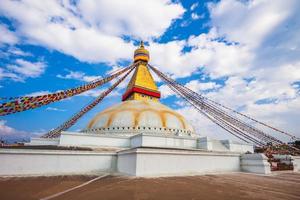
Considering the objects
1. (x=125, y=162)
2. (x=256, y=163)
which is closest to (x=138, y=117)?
(x=125, y=162)

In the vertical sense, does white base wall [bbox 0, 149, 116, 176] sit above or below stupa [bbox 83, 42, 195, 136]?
below

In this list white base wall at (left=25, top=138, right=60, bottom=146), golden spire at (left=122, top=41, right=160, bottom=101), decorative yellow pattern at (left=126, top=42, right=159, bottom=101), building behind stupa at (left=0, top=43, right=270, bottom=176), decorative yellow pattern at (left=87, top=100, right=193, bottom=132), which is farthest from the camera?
decorative yellow pattern at (left=126, top=42, right=159, bottom=101)

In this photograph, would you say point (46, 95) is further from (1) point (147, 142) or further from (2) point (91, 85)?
(1) point (147, 142)

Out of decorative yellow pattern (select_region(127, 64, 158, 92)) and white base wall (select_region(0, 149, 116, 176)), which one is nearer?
white base wall (select_region(0, 149, 116, 176))

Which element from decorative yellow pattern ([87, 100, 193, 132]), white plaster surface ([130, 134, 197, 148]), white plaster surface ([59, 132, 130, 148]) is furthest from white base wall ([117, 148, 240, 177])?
decorative yellow pattern ([87, 100, 193, 132])

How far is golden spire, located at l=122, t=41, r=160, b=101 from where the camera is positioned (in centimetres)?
1973

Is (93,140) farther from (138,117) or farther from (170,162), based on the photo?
(170,162)

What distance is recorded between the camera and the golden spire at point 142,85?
19.7 metres

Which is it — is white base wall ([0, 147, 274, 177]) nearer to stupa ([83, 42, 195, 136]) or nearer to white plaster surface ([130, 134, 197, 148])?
white plaster surface ([130, 134, 197, 148])

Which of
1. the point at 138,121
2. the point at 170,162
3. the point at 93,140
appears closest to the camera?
the point at 170,162

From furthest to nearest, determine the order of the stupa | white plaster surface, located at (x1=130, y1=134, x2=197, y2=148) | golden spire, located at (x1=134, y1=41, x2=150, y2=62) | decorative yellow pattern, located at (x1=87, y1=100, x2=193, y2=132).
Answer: golden spire, located at (x1=134, y1=41, x2=150, y2=62), decorative yellow pattern, located at (x1=87, y1=100, x2=193, y2=132), the stupa, white plaster surface, located at (x1=130, y1=134, x2=197, y2=148)

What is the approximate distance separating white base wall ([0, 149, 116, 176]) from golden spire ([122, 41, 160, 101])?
380 inches

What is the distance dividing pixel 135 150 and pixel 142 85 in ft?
40.2

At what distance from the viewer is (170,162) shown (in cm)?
928
